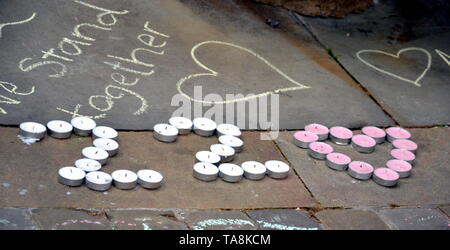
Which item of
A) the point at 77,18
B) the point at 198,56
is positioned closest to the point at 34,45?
the point at 77,18

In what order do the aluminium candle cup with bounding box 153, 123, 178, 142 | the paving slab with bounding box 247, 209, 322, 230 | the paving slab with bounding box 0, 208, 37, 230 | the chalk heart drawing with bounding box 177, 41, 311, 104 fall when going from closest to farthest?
the paving slab with bounding box 0, 208, 37, 230 < the paving slab with bounding box 247, 209, 322, 230 < the aluminium candle cup with bounding box 153, 123, 178, 142 < the chalk heart drawing with bounding box 177, 41, 311, 104

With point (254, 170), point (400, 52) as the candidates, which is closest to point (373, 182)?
point (254, 170)

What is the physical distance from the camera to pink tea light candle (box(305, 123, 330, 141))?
5.73 metres

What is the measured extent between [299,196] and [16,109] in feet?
6.99

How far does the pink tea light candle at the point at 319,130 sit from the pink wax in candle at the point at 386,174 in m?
0.58

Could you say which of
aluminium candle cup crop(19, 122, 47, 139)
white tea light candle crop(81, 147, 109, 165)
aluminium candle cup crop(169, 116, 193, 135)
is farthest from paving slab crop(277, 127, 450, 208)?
aluminium candle cup crop(19, 122, 47, 139)

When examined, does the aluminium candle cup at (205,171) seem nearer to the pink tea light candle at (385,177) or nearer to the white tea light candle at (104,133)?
the white tea light candle at (104,133)

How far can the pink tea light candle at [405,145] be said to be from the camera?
5723 millimetres

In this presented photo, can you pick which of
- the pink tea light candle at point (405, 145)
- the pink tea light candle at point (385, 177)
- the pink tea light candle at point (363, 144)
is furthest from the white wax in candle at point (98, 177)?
A: the pink tea light candle at point (405, 145)

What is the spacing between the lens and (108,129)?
17.5 ft

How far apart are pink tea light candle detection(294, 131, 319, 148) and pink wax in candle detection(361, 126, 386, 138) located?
46cm

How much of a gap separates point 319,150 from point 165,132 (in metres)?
1.12

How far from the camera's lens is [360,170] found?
5285 millimetres

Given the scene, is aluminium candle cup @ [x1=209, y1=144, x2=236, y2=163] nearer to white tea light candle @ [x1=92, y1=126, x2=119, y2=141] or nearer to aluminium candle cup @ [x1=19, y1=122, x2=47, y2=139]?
white tea light candle @ [x1=92, y1=126, x2=119, y2=141]
